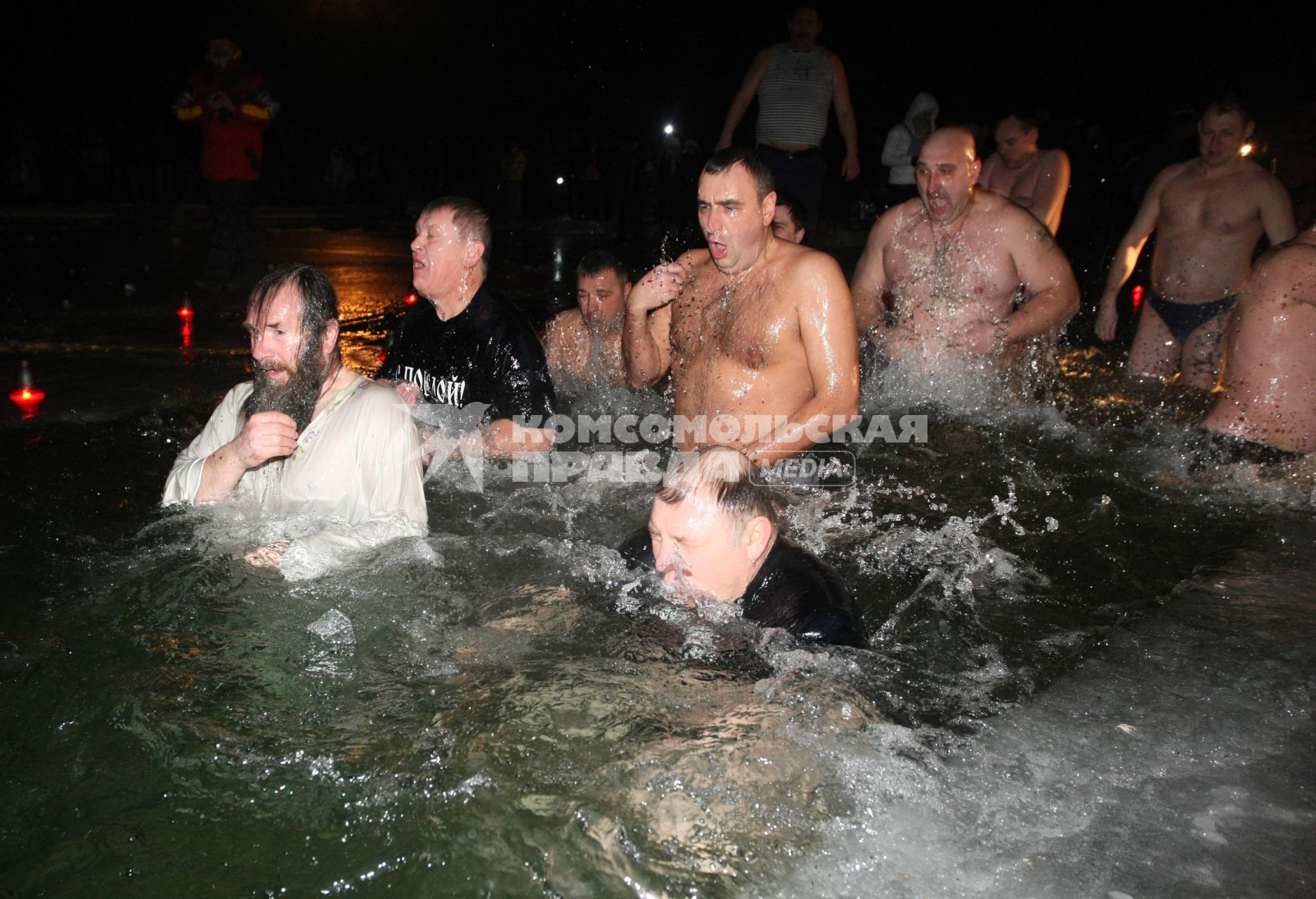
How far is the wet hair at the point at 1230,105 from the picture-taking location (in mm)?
6074

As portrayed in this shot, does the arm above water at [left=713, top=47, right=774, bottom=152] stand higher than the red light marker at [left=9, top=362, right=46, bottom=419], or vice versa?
the arm above water at [left=713, top=47, right=774, bottom=152]

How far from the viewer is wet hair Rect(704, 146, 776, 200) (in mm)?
4035

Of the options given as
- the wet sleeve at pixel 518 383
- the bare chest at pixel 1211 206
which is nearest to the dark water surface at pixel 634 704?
the wet sleeve at pixel 518 383

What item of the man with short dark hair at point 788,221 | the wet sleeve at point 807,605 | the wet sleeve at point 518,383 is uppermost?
the man with short dark hair at point 788,221

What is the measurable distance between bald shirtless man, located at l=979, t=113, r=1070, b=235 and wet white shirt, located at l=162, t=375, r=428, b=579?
6039 mm

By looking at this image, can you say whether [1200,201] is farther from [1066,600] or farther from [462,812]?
[462,812]

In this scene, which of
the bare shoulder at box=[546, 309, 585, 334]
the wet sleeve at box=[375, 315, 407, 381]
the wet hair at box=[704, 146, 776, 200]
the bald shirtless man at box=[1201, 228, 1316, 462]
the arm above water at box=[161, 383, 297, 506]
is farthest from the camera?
the bare shoulder at box=[546, 309, 585, 334]

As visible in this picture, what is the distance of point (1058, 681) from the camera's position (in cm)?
315

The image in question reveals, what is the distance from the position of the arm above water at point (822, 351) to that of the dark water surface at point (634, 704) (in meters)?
0.40

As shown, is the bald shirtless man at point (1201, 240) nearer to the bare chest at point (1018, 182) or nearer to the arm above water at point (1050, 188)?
the arm above water at point (1050, 188)

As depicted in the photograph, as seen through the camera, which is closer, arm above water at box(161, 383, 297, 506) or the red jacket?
arm above water at box(161, 383, 297, 506)

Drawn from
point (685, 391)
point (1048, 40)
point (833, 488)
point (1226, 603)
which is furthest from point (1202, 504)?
point (1048, 40)

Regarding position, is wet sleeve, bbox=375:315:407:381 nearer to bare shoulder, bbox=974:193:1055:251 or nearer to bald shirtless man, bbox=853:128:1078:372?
bald shirtless man, bbox=853:128:1078:372

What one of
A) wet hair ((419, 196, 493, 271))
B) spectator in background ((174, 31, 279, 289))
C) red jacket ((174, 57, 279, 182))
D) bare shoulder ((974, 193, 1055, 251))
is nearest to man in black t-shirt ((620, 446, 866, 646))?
wet hair ((419, 196, 493, 271))
